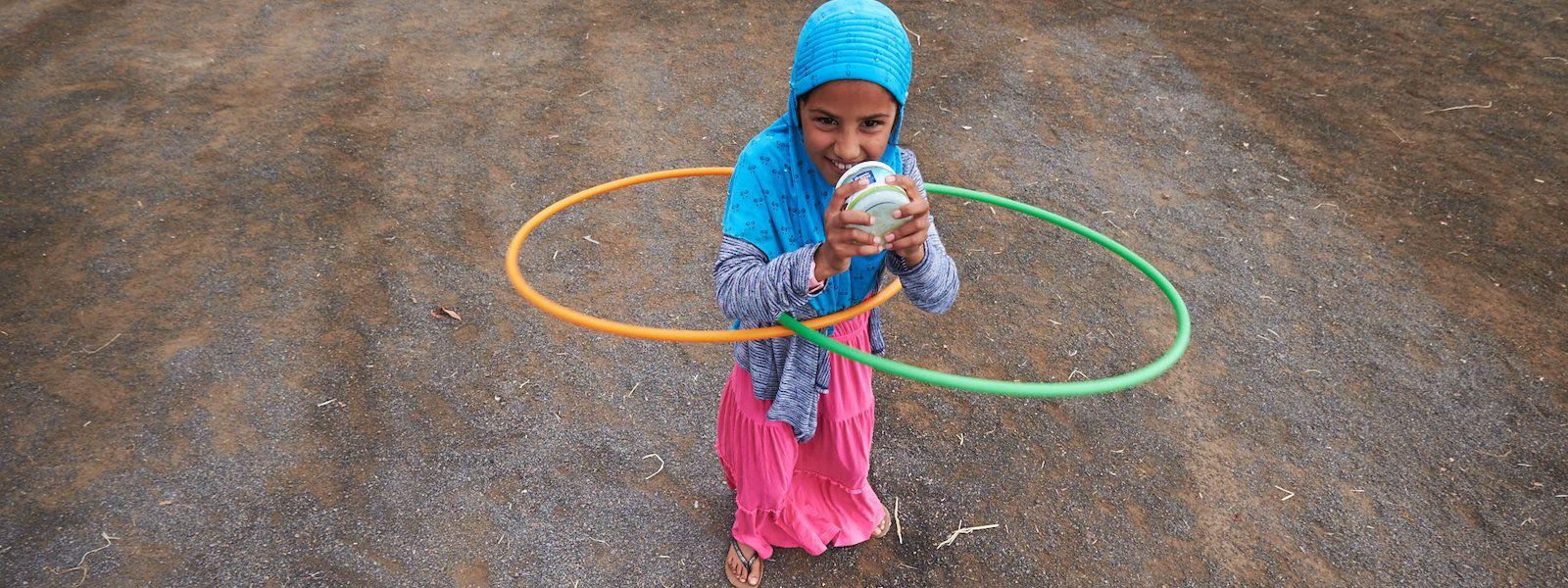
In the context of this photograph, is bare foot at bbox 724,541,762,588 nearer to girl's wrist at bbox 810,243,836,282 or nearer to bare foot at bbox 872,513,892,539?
bare foot at bbox 872,513,892,539

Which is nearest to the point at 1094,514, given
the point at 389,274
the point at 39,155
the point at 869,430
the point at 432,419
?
the point at 869,430

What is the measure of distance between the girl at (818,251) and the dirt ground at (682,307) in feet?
2.81

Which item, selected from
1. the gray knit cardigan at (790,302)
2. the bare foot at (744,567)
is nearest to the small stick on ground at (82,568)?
the bare foot at (744,567)

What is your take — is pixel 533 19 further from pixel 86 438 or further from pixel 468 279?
pixel 86 438

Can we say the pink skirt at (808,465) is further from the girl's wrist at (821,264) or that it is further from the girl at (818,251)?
the girl's wrist at (821,264)

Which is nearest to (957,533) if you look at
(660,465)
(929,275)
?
(660,465)

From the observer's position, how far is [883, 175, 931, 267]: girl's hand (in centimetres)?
167

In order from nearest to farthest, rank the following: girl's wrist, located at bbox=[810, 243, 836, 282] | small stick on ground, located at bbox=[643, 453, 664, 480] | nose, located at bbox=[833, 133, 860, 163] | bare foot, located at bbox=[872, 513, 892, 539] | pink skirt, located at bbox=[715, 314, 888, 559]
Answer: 1. girl's wrist, located at bbox=[810, 243, 836, 282]
2. nose, located at bbox=[833, 133, 860, 163]
3. pink skirt, located at bbox=[715, 314, 888, 559]
4. bare foot, located at bbox=[872, 513, 892, 539]
5. small stick on ground, located at bbox=[643, 453, 664, 480]

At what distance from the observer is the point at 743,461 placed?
2.72 metres

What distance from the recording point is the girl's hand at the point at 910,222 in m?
1.67

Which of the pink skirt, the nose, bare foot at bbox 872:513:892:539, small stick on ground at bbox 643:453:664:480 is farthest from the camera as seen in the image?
small stick on ground at bbox 643:453:664:480

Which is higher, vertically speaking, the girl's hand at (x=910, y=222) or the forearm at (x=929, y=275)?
the girl's hand at (x=910, y=222)

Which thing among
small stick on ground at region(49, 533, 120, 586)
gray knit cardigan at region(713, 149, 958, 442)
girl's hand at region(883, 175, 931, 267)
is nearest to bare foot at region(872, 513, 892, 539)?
gray knit cardigan at region(713, 149, 958, 442)

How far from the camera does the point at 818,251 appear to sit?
1792 mm
